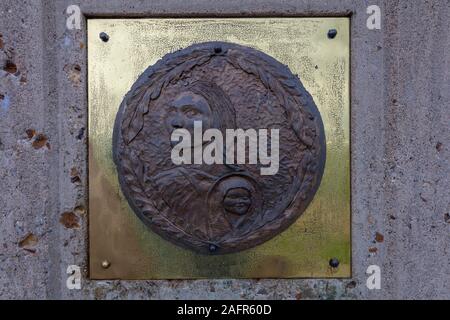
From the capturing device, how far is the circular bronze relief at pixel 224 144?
5.49 feet

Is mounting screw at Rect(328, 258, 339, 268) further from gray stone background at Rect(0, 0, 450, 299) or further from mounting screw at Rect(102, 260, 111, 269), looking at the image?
mounting screw at Rect(102, 260, 111, 269)

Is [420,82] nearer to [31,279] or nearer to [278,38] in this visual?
[278,38]

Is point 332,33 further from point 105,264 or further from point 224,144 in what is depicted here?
point 105,264

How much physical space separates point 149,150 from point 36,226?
58 cm

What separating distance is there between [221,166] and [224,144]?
9 cm

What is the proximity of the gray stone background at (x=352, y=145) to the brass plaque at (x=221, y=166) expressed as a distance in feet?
0.17

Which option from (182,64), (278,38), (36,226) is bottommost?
(36,226)

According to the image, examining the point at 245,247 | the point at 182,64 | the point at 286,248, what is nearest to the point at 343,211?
the point at 286,248

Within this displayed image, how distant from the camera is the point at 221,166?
1671 mm

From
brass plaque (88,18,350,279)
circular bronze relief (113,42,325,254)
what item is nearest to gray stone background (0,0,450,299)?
brass plaque (88,18,350,279)

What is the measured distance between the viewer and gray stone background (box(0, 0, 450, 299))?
1714mm

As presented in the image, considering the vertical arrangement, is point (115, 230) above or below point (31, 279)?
above

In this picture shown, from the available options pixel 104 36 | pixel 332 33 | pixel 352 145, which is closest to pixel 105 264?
pixel 104 36
